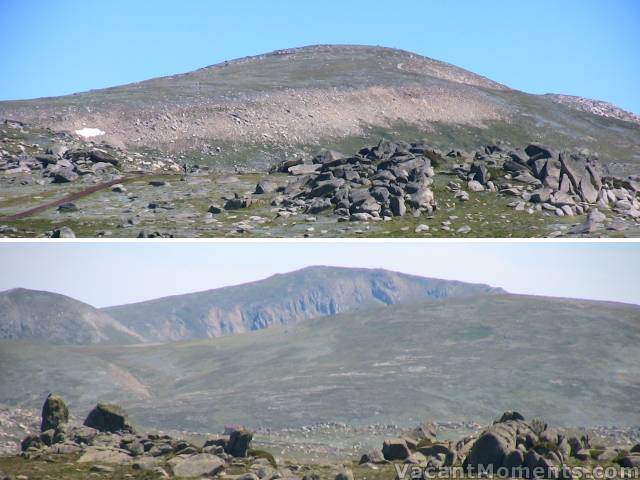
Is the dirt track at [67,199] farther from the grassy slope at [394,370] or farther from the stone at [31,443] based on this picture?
the grassy slope at [394,370]

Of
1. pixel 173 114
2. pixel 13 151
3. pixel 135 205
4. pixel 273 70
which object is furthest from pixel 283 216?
pixel 273 70

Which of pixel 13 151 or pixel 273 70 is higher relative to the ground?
pixel 273 70

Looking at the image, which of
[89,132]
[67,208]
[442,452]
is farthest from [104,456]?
[89,132]

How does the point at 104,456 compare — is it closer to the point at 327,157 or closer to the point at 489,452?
the point at 489,452

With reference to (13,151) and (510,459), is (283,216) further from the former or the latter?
(13,151)

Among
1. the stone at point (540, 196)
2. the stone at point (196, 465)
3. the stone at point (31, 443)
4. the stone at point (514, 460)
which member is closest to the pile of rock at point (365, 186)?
the stone at point (540, 196)

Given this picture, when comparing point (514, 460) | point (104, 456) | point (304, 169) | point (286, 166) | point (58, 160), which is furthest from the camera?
point (286, 166)

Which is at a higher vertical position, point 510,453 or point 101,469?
point 510,453
